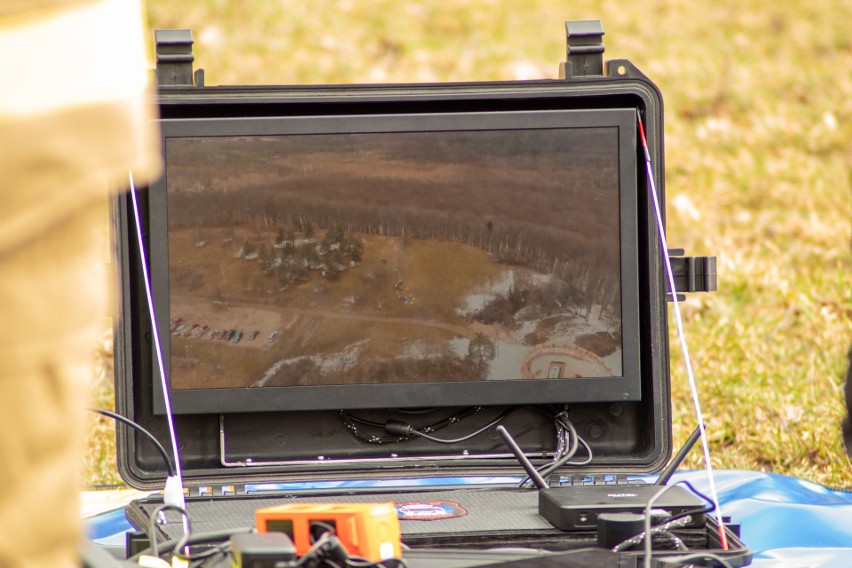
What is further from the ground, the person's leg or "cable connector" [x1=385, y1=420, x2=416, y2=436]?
the person's leg

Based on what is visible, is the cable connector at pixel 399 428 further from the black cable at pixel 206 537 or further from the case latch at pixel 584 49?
the case latch at pixel 584 49

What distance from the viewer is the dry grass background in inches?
144

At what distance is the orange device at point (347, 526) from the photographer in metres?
1.53

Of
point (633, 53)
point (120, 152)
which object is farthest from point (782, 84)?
point (120, 152)

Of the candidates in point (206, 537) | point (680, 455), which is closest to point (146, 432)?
point (206, 537)

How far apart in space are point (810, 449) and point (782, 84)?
12.6 feet

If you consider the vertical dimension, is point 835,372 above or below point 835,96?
below

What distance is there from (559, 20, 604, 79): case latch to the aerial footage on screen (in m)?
0.18

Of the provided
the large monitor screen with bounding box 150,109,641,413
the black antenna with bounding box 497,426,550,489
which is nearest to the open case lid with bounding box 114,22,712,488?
the large monitor screen with bounding box 150,109,641,413

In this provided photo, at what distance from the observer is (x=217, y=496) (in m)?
2.09

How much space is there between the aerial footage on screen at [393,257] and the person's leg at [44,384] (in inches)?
50.0

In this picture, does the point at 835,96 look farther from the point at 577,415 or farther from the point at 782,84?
the point at 577,415

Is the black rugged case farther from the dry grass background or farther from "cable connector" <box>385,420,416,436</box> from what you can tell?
the dry grass background

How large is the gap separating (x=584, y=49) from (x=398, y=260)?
64 centimetres
